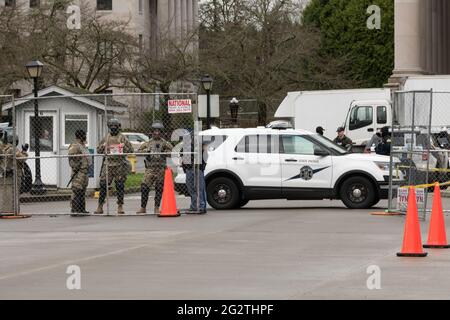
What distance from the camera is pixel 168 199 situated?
25219 millimetres

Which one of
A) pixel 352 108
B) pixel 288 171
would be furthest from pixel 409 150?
pixel 352 108

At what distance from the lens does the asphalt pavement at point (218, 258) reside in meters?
13.3

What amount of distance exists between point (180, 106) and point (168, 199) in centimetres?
192

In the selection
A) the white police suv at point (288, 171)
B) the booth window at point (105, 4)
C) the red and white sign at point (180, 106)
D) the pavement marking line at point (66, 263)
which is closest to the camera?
the pavement marking line at point (66, 263)

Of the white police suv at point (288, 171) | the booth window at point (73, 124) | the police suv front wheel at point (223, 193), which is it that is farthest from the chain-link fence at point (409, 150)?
the booth window at point (73, 124)

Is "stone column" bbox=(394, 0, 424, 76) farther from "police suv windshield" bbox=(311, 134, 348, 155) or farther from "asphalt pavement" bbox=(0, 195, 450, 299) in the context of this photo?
"asphalt pavement" bbox=(0, 195, 450, 299)

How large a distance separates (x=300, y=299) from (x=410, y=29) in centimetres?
4730

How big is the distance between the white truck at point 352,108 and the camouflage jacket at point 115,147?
19.5 metres

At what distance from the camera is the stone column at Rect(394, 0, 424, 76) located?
191ft

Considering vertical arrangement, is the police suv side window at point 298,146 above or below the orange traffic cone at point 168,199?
above

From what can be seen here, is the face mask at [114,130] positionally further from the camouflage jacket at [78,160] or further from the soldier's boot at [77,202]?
the soldier's boot at [77,202]

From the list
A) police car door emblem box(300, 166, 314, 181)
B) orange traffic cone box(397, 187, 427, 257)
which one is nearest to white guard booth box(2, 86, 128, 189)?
police car door emblem box(300, 166, 314, 181)

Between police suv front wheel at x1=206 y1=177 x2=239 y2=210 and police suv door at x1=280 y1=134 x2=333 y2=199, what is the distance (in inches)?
43.9

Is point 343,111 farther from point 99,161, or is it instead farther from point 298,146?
point 298,146
